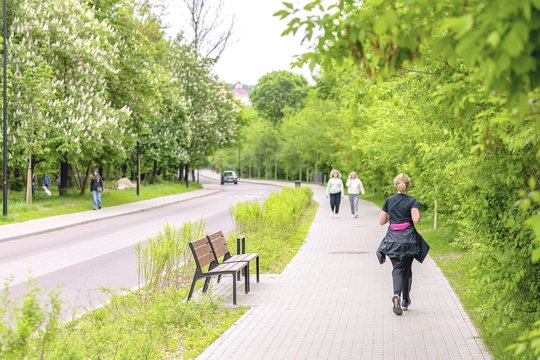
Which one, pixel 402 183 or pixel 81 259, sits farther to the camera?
pixel 81 259

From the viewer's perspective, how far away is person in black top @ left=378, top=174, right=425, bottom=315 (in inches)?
351

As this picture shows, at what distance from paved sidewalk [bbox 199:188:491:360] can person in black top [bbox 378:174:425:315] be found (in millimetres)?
361

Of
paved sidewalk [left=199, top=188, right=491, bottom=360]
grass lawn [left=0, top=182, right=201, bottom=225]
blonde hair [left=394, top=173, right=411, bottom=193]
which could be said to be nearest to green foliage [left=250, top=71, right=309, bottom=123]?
grass lawn [left=0, top=182, right=201, bottom=225]

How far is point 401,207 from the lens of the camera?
354 inches

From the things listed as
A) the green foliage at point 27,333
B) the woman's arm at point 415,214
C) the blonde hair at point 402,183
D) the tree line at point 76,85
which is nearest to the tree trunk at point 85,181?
the tree line at point 76,85

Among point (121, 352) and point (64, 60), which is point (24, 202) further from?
point (121, 352)

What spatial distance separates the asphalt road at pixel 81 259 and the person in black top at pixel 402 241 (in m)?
3.63

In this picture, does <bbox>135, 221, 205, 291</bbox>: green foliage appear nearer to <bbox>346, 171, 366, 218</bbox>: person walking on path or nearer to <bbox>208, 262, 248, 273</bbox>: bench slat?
<bbox>208, 262, 248, 273</bbox>: bench slat

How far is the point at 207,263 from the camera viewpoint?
10461mm

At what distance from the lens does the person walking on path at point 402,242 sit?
8.91 m

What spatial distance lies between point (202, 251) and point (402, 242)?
3018 millimetres

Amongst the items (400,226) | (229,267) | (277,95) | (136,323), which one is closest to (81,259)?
(229,267)

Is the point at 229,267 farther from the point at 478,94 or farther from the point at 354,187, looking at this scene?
the point at 354,187

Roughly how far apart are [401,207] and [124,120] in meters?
23.9
